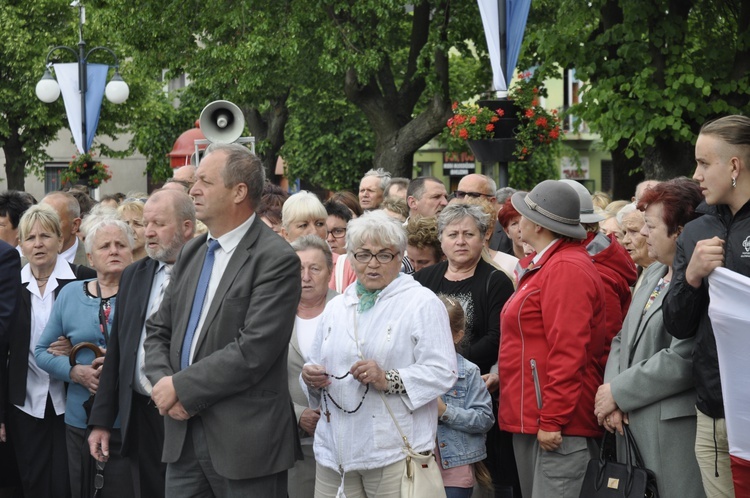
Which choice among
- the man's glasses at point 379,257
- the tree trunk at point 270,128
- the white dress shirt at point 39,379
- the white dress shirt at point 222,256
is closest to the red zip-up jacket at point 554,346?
the man's glasses at point 379,257

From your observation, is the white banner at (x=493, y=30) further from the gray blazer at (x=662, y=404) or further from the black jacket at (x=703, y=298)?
the black jacket at (x=703, y=298)

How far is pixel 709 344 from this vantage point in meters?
4.84

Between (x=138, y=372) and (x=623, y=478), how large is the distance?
2.72m

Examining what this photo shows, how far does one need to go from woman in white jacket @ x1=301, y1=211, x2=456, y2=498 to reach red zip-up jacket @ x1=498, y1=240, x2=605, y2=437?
53 centimetres

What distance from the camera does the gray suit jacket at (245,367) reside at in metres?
4.80

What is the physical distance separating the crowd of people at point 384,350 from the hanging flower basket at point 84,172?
889 inches

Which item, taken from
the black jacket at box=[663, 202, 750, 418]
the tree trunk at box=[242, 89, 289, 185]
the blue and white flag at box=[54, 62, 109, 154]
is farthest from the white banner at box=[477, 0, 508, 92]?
the tree trunk at box=[242, 89, 289, 185]

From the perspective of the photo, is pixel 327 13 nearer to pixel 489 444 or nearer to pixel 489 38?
pixel 489 38

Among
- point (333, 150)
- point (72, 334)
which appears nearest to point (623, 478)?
point (72, 334)

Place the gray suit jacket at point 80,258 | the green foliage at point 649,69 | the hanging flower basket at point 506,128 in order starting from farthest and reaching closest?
the green foliage at point 649,69, the hanging flower basket at point 506,128, the gray suit jacket at point 80,258

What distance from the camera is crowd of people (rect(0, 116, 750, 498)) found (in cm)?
489

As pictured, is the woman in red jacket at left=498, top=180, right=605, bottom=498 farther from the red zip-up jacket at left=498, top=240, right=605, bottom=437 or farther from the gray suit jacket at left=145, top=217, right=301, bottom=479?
the gray suit jacket at left=145, top=217, right=301, bottom=479

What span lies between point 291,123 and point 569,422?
3373 cm

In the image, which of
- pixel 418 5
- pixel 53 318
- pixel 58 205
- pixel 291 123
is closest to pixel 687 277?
pixel 53 318
